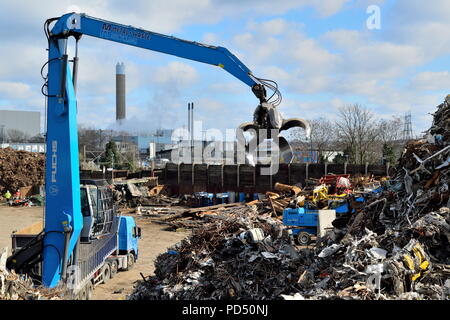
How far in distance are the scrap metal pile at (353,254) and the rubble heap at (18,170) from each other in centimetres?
2439

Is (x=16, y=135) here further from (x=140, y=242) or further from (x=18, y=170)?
(x=140, y=242)

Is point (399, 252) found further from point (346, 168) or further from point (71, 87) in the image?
point (346, 168)

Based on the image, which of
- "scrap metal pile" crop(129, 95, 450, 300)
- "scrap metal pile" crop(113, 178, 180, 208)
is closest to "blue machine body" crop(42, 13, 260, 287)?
"scrap metal pile" crop(129, 95, 450, 300)

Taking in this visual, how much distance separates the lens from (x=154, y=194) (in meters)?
28.2

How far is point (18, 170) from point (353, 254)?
29.1 metres

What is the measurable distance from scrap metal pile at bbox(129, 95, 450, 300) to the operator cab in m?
1.55

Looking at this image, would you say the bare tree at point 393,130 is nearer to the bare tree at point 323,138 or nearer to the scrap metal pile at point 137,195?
the bare tree at point 323,138

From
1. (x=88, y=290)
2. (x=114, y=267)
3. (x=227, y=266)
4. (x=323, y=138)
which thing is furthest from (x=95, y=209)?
(x=323, y=138)

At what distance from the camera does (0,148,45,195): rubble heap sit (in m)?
30.2

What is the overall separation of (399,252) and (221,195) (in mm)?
20323

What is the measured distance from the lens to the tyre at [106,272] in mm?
10598

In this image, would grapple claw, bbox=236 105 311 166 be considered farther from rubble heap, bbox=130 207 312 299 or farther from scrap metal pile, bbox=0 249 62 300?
scrap metal pile, bbox=0 249 62 300

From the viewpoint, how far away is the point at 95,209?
942 centimetres
